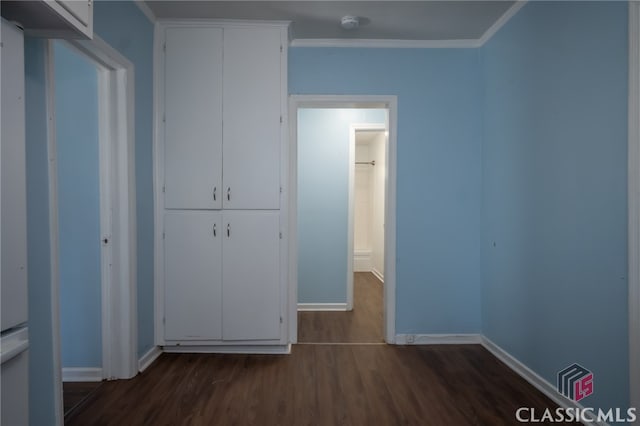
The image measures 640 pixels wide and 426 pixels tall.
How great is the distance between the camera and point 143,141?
2.40m

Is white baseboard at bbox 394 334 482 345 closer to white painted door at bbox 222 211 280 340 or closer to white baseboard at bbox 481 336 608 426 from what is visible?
white baseboard at bbox 481 336 608 426

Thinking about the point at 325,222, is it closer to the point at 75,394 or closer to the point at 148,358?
the point at 148,358

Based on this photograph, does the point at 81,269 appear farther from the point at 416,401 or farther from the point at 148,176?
the point at 416,401

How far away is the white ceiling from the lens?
2.30 m

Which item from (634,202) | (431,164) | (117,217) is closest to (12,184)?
(117,217)

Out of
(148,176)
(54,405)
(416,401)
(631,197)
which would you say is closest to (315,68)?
(148,176)

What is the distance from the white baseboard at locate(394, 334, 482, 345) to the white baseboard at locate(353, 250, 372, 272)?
3.26 m

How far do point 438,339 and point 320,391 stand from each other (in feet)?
4.09

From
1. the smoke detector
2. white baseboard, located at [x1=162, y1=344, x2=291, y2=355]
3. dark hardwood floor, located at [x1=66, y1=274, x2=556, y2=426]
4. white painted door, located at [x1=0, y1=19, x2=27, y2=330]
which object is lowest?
dark hardwood floor, located at [x1=66, y1=274, x2=556, y2=426]

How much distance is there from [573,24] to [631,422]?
2044 millimetres

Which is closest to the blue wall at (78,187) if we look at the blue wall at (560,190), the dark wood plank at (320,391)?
the dark wood plank at (320,391)

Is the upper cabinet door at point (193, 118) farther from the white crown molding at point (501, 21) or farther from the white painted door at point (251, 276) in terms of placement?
the white crown molding at point (501, 21)

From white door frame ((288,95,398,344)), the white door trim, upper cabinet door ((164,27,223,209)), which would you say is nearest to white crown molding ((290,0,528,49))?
white door frame ((288,95,398,344))

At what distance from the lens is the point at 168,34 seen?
254cm
